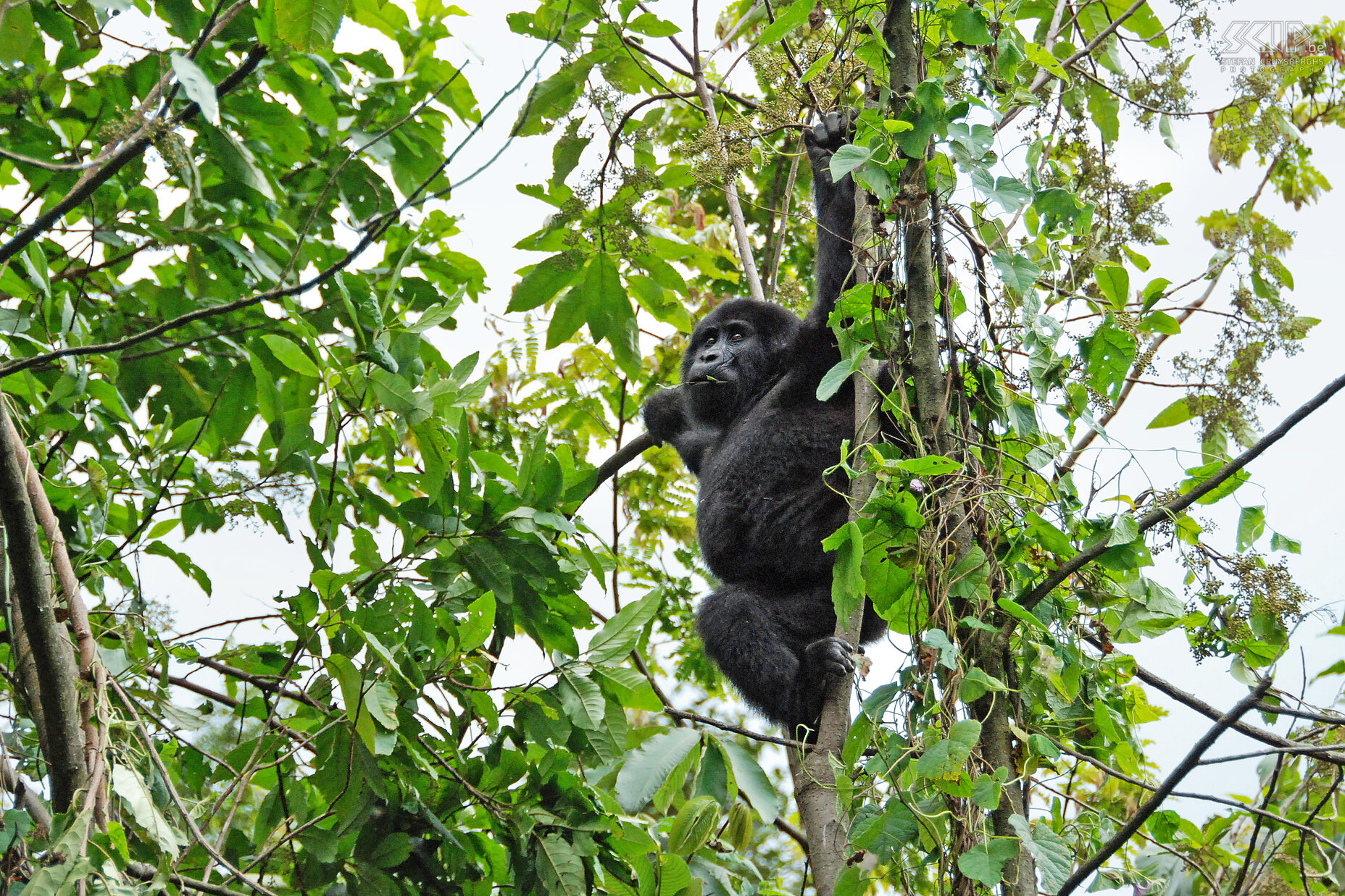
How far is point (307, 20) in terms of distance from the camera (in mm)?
2305

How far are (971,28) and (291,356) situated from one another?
60.8 inches

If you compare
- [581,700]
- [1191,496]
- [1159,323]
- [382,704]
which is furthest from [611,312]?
[1191,496]

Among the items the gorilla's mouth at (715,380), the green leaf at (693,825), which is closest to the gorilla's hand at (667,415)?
the gorilla's mouth at (715,380)

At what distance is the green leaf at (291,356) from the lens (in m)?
2.14

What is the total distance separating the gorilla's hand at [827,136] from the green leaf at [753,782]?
1590 mm

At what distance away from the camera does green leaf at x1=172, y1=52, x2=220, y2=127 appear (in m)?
1.79

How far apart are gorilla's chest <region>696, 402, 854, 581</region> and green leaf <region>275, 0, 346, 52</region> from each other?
1.87 metres

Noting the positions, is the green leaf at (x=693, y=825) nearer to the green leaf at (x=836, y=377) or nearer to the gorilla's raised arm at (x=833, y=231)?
the green leaf at (x=836, y=377)

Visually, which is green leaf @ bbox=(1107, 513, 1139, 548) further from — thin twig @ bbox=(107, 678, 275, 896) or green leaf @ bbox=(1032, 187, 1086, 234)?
thin twig @ bbox=(107, 678, 275, 896)

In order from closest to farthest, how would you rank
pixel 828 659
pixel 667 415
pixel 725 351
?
pixel 828 659, pixel 725 351, pixel 667 415

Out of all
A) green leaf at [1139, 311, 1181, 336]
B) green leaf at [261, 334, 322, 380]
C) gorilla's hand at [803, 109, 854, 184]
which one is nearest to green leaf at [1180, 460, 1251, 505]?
green leaf at [1139, 311, 1181, 336]

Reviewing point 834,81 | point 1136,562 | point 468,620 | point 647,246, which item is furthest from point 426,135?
point 1136,562

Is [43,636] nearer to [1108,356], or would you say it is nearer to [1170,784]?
[1170,784]

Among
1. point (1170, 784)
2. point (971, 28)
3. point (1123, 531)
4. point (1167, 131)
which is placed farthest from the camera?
point (1167, 131)
